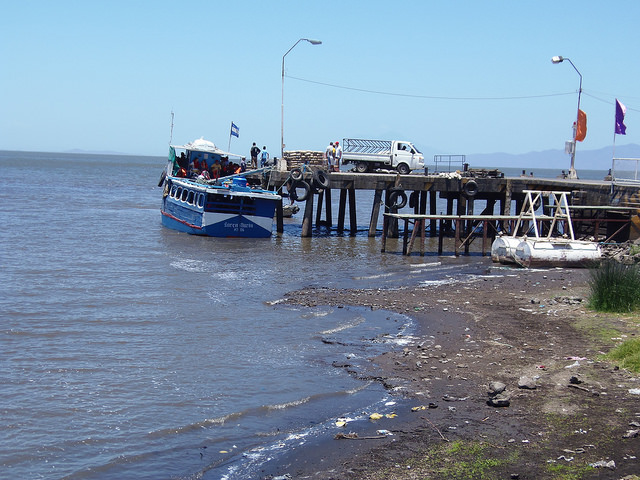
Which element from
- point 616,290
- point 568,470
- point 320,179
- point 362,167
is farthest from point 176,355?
point 362,167

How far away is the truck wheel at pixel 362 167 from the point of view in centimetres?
3697

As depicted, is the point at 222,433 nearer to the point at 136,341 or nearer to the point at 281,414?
the point at 281,414

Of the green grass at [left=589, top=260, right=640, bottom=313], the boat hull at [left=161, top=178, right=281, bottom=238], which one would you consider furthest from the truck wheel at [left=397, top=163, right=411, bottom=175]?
the green grass at [left=589, top=260, right=640, bottom=313]

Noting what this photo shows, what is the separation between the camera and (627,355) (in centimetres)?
1089

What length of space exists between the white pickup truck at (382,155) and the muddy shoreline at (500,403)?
859 inches

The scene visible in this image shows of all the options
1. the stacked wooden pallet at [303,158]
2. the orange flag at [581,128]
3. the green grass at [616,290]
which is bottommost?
the green grass at [616,290]

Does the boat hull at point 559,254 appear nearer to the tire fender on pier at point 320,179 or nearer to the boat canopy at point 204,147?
the tire fender on pier at point 320,179

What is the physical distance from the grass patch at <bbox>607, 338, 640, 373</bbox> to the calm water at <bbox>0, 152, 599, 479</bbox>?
3.84 metres

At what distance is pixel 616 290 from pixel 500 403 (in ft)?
20.6

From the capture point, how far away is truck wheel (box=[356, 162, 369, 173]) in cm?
3697

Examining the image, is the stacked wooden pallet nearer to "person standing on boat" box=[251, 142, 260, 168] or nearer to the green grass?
"person standing on boat" box=[251, 142, 260, 168]

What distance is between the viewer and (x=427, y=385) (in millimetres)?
10633

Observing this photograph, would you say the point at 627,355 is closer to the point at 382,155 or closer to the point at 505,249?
the point at 505,249

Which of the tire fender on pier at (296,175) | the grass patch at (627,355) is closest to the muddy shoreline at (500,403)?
the grass patch at (627,355)
